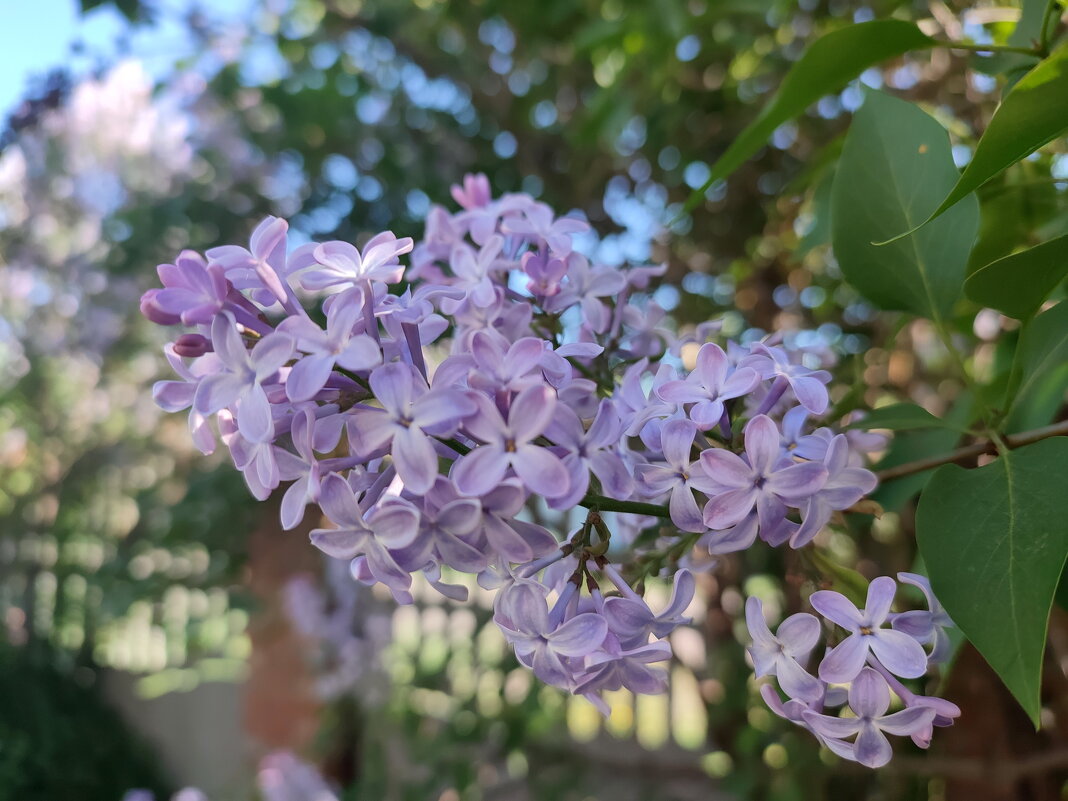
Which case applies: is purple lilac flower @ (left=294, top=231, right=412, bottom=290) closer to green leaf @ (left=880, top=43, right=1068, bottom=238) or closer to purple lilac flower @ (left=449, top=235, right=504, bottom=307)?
purple lilac flower @ (left=449, top=235, right=504, bottom=307)

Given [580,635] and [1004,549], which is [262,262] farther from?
[1004,549]

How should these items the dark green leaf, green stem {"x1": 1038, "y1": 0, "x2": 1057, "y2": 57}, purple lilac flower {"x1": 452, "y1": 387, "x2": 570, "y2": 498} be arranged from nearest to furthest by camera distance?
purple lilac flower {"x1": 452, "y1": 387, "x2": 570, "y2": 498} → green stem {"x1": 1038, "y1": 0, "x2": 1057, "y2": 57} → the dark green leaf

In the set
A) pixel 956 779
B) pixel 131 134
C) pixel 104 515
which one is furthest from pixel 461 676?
pixel 131 134

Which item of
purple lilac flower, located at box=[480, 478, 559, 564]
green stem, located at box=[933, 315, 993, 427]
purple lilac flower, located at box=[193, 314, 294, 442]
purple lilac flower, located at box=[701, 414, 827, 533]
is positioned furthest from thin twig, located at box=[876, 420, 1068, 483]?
purple lilac flower, located at box=[193, 314, 294, 442]

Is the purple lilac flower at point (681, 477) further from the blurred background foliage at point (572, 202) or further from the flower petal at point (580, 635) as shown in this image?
the blurred background foliage at point (572, 202)

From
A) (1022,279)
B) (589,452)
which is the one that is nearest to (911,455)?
(1022,279)

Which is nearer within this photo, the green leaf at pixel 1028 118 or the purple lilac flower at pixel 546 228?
the green leaf at pixel 1028 118

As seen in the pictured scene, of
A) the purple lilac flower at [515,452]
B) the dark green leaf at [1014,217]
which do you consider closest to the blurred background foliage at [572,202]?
the dark green leaf at [1014,217]
